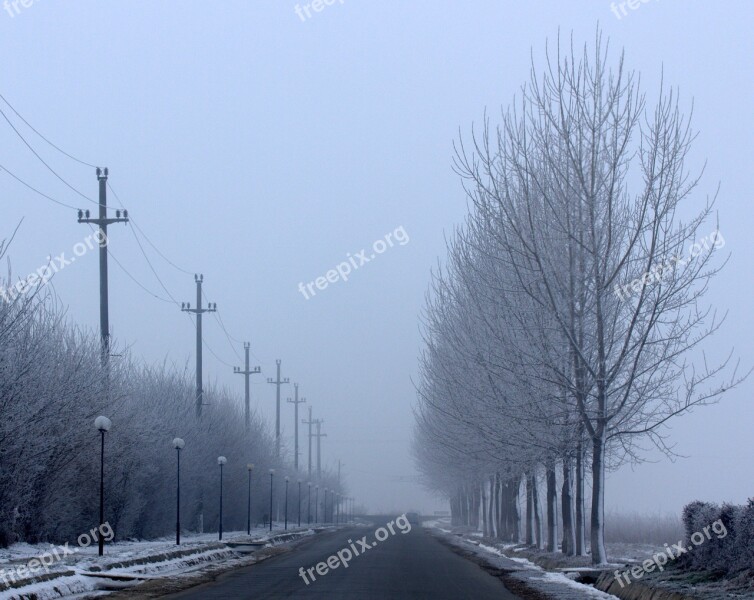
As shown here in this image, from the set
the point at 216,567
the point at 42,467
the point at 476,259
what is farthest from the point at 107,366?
the point at 476,259

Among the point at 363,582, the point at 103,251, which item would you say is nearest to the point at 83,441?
the point at 103,251

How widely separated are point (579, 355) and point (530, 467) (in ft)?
35.8

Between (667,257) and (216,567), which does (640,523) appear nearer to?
(216,567)

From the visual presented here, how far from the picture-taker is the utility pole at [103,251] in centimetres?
3117

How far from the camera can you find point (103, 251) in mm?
31938

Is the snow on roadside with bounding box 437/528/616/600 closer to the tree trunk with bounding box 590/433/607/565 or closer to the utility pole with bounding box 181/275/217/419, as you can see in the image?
the tree trunk with bounding box 590/433/607/565

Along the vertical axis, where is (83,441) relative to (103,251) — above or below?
below

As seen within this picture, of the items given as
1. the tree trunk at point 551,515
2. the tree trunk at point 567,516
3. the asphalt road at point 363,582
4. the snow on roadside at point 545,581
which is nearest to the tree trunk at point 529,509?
the tree trunk at point 551,515

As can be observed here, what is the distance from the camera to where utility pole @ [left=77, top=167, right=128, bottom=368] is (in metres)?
31.2

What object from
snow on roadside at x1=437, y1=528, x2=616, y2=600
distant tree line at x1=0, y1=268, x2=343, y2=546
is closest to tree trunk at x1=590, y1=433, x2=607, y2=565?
snow on roadside at x1=437, y1=528, x2=616, y2=600

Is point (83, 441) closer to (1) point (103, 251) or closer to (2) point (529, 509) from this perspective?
(1) point (103, 251)

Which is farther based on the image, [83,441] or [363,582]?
[83,441]

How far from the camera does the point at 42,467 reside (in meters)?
25.4

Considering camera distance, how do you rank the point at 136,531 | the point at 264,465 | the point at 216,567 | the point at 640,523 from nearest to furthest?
the point at 216,567
the point at 136,531
the point at 640,523
the point at 264,465
